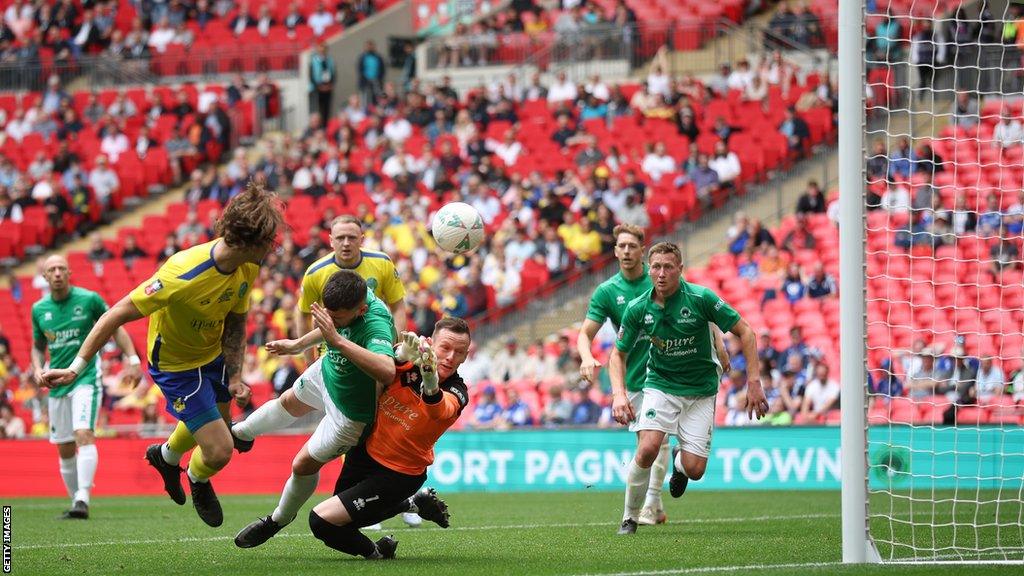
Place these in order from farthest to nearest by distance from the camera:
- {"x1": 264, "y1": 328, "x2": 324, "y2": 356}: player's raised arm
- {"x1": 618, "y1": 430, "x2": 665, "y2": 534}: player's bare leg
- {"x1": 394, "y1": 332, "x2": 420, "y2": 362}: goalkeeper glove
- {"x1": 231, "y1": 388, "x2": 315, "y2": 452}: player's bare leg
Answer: {"x1": 618, "y1": 430, "x2": 665, "y2": 534}: player's bare leg, {"x1": 231, "y1": 388, "x2": 315, "y2": 452}: player's bare leg, {"x1": 264, "y1": 328, "x2": 324, "y2": 356}: player's raised arm, {"x1": 394, "y1": 332, "x2": 420, "y2": 362}: goalkeeper glove

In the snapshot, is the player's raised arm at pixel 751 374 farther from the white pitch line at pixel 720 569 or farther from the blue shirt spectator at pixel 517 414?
the blue shirt spectator at pixel 517 414

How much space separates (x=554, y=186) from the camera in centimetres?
2391

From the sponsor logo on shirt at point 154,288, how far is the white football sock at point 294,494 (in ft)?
4.68

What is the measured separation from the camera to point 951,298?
18.5m

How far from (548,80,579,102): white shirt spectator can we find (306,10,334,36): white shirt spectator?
8.29m

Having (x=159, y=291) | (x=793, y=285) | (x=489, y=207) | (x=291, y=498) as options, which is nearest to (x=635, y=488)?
(x=291, y=498)

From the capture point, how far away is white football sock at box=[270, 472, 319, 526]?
8.66 metres

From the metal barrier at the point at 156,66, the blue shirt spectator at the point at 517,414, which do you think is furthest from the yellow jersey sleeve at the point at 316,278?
the metal barrier at the point at 156,66

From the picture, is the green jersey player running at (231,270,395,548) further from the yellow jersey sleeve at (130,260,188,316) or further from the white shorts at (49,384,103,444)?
the white shorts at (49,384,103,444)

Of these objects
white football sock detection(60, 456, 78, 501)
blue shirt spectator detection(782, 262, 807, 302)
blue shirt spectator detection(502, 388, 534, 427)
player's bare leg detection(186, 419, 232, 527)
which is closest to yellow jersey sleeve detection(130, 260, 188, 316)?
player's bare leg detection(186, 419, 232, 527)

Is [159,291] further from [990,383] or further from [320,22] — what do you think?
[320,22]

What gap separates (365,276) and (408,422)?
272cm

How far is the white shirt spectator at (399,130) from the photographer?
27906 millimetres

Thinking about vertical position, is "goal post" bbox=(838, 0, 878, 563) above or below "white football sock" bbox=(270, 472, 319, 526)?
above
